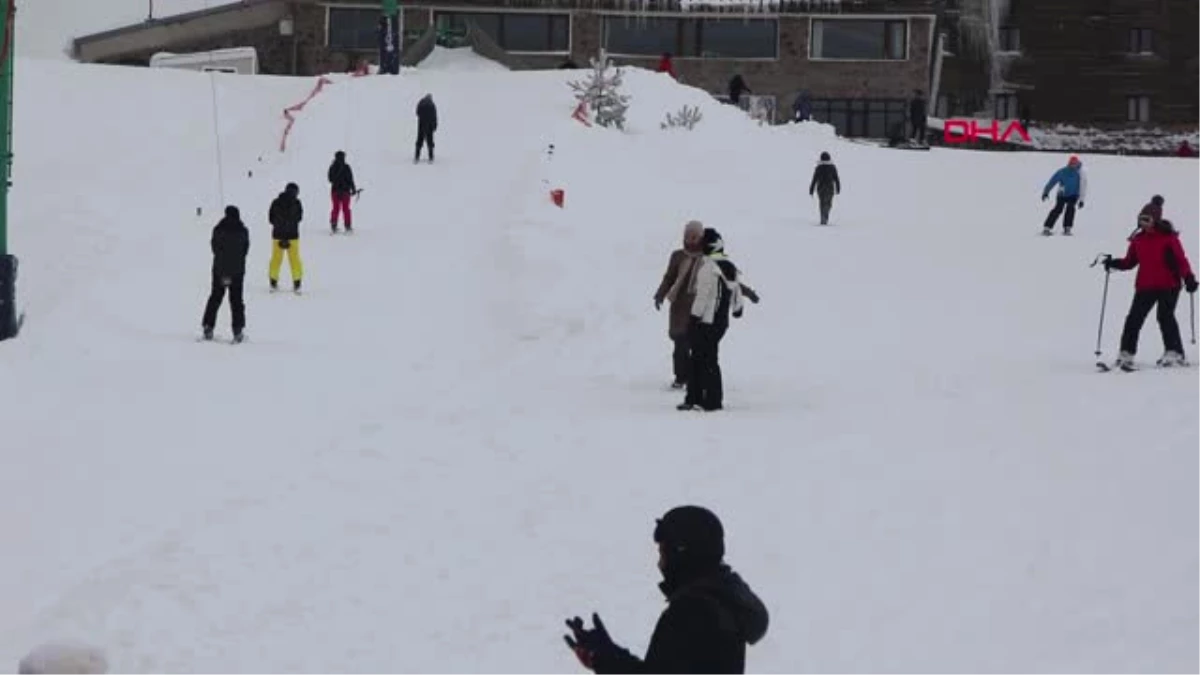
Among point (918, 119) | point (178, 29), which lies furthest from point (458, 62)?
point (918, 119)

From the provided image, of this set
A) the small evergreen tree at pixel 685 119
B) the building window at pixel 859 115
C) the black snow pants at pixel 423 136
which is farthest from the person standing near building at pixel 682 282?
the building window at pixel 859 115

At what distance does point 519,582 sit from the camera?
10078 millimetres

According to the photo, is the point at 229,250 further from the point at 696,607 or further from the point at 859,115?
the point at 859,115

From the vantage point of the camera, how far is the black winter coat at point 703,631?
16.7ft

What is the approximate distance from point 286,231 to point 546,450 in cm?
911

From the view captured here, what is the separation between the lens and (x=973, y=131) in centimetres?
5584

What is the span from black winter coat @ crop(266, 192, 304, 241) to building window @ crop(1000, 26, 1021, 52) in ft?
135

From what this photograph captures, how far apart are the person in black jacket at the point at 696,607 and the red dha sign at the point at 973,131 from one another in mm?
51464

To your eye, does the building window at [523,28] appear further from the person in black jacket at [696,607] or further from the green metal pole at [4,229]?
the person in black jacket at [696,607]

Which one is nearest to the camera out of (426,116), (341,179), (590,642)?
(590,642)

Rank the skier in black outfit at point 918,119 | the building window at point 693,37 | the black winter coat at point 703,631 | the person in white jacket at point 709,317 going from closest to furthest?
the black winter coat at point 703,631
the person in white jacket at point 709,317
the skier in black outfit at point 918,119
the building window at point 693,37

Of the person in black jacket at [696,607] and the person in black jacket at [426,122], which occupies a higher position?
the person in black jacket at [426,122]

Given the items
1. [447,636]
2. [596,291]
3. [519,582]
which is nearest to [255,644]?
[447,636]

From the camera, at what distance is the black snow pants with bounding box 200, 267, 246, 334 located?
1841 centimetres
